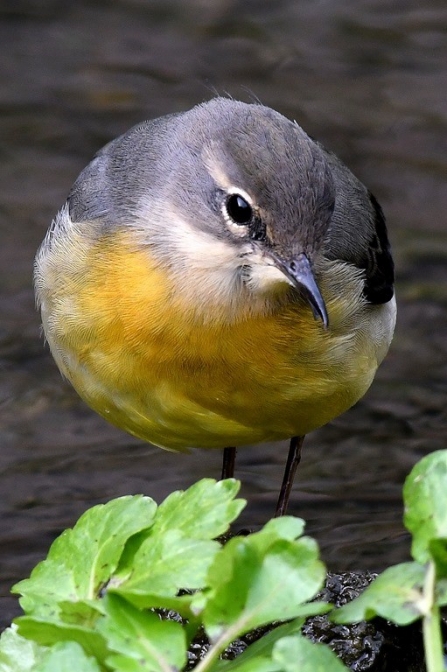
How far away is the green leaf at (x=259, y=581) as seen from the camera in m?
2.36

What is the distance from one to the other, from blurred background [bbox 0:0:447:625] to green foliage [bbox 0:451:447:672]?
13.0 feet

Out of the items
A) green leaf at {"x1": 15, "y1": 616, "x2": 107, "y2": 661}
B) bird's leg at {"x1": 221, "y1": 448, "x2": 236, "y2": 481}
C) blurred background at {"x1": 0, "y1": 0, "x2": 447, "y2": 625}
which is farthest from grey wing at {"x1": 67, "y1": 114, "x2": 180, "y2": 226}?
green leaf at {"x1": 15, "y1": 616, "x2": 107, "y2": 661}

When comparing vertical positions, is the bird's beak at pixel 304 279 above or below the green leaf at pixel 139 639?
below

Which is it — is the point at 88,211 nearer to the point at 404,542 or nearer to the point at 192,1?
the point at 404,542

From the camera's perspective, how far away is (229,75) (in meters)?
12.7

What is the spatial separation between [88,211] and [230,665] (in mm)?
3545

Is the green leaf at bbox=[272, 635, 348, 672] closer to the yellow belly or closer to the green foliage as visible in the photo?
A: the green foliage

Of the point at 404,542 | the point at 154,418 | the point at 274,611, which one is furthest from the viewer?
the point at 404,542

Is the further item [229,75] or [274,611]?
[229,75]

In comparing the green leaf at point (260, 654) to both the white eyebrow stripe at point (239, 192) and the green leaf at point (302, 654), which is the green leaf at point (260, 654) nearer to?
the green leaf at point (302, 654)

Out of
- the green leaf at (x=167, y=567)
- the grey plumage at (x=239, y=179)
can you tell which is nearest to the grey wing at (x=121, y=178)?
the grey plumage at (x=239, y=179)

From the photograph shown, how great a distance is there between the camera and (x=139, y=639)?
7.85 feet

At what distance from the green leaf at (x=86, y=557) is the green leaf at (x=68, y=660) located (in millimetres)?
260

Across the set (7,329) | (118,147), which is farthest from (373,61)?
(118,147)
